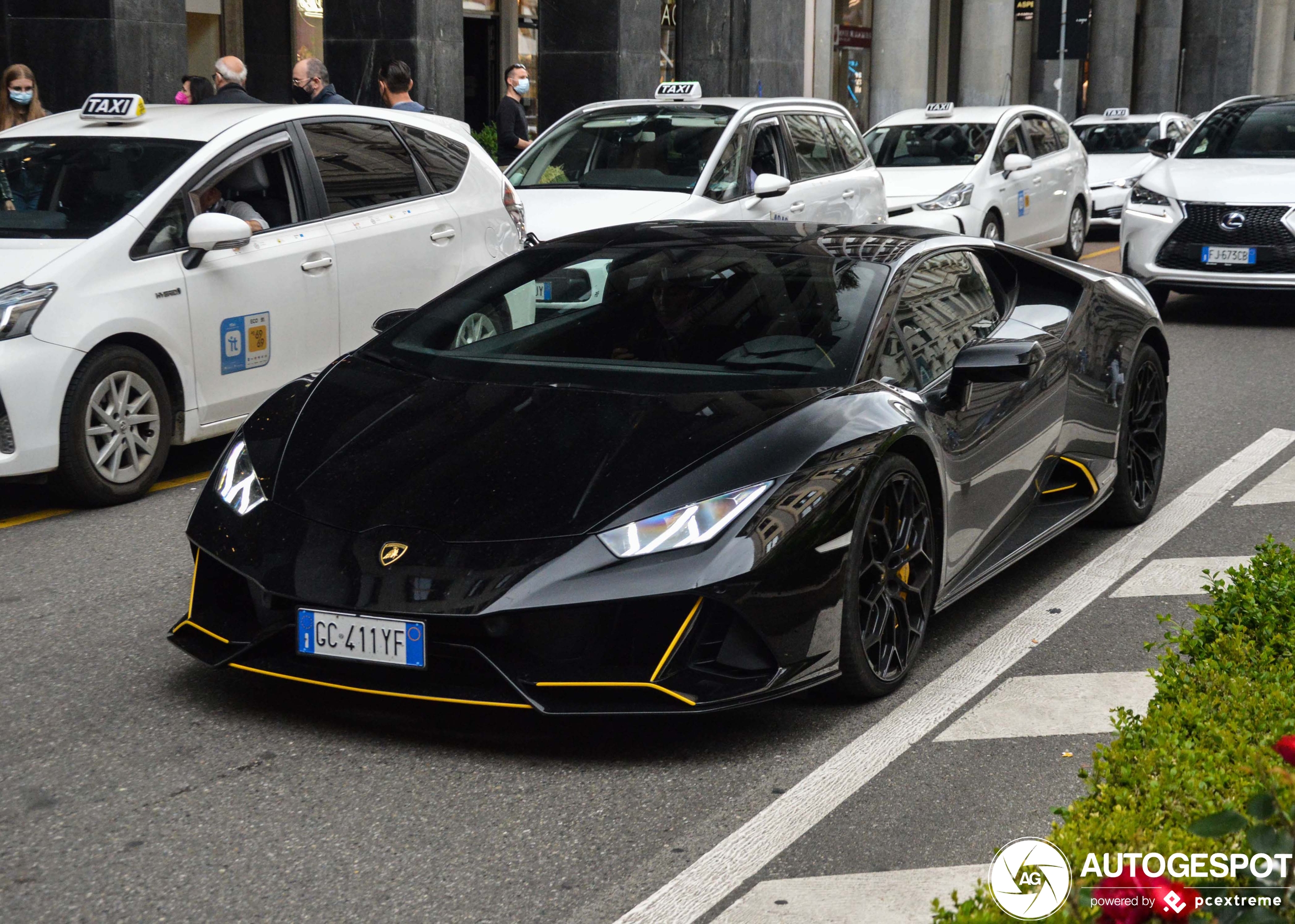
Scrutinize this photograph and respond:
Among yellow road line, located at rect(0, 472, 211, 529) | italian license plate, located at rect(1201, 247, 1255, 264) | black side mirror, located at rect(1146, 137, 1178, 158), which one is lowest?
yellow road line, located at rect(0, 472, 211, 529)

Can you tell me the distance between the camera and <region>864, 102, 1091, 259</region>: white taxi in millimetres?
15797

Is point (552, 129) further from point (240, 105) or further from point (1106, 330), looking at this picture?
point (1106, 330)

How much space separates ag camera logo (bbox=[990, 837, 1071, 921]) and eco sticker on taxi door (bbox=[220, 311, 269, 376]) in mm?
5675

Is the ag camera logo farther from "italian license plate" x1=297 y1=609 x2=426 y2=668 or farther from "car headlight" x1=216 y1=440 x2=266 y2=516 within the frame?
"car headlight" x1=216 y1=440 x2=266 y2=516

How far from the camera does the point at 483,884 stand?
349 centimetres

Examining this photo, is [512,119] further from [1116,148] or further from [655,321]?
[1116,148]

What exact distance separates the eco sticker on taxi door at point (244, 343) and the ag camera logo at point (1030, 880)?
567 cm

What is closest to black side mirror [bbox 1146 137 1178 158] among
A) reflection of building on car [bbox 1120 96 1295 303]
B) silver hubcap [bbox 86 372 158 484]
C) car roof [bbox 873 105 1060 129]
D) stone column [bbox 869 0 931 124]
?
reflection of building on car [bbox 1120 96 1295 303]

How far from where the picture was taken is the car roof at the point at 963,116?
1711 centimetres

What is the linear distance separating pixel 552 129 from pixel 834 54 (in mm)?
21145

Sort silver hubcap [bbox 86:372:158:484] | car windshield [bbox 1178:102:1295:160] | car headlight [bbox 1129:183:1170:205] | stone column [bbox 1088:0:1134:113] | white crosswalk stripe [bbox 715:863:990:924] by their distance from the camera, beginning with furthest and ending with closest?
stone column [bbox 1088:0:1134:113], car windshield [bbox 1178:102:1295:160], car headlight [bbox 1129:183:1170:205], silver hubcap [bbox 86:372:158:484], white crosswalk stripe [bbox 715:863:990:924]

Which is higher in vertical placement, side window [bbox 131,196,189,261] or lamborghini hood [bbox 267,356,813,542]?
side window [bbox 131,196,189,261]

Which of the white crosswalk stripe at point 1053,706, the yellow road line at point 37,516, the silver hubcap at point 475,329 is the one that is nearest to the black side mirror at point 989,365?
the white crosswalk stripe at point 1053,706

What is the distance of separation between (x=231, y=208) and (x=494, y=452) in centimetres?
384
